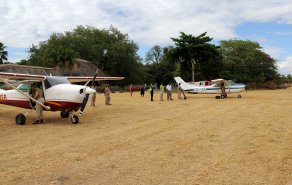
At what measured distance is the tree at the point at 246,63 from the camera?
58.3 meters

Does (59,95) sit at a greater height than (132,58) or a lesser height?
lesser

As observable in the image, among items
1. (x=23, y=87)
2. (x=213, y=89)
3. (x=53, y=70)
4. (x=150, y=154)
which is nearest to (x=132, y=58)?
(x=53, y=70)

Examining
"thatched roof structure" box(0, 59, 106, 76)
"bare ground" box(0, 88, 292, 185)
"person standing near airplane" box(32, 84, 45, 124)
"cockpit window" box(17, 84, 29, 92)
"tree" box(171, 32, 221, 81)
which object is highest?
"tree" box(171, 32, 221, 81)

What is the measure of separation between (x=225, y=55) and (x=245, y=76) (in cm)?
650

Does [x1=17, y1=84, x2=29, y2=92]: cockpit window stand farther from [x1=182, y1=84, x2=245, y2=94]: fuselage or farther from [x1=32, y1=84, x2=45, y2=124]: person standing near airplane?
[x1=182, y1=84, x2=245, y2=94]: fuselage

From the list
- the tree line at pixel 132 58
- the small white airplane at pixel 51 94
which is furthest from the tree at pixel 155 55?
the small white airplane at pixel 51 94

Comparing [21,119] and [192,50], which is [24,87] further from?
[192,50]

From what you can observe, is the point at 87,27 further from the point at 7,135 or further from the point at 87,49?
the point at 7,135

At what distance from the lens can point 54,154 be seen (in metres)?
7.59

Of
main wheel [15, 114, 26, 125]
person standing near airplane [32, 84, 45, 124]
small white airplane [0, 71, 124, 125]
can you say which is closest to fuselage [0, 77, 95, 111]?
small white airplane [0, 71, 124, 125]

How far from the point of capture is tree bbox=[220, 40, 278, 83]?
Answer: 58312mm

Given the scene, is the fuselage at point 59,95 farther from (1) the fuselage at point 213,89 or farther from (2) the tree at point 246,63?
(2) the tree at point 246,63

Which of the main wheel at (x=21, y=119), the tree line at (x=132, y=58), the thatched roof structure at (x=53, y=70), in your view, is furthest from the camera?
the tree line at (x=132, y=58)

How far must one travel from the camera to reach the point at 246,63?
58.9m
